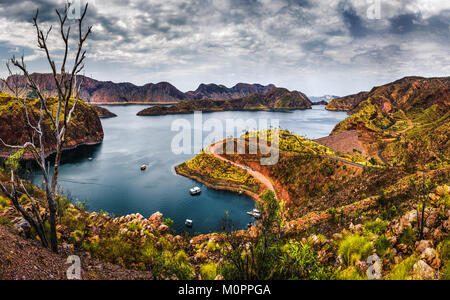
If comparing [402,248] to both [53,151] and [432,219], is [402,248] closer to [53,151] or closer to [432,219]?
[432,219]

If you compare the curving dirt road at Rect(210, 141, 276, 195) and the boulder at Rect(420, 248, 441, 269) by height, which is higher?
the boulder at Rect(420, 248, 441, 269)

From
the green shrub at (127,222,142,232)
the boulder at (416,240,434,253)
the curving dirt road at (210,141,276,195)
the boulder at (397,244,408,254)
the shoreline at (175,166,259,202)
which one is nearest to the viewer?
the boulder at (416,240,434,253)

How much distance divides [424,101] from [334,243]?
658ft

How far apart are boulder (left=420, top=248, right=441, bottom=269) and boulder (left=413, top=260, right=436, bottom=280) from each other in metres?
0.48

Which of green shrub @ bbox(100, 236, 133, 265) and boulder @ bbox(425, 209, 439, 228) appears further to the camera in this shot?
green shrub @ bbox(100, 236, 133, 265)

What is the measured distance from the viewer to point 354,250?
31.3 ft

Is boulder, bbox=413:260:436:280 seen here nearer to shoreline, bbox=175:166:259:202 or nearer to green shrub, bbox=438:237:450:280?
green shrub, bbox=438:237:450:280

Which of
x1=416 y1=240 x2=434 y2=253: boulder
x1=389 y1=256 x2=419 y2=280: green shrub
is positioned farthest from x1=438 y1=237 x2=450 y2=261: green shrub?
x1=389 y1=256 x2=419 y2=280: green shrub

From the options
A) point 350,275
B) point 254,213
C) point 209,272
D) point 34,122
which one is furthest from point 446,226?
point 34,122

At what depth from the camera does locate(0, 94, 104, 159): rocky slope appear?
3374 inches

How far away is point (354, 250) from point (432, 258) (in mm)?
2825

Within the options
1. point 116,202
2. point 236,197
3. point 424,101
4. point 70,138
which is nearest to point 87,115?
point 70,138

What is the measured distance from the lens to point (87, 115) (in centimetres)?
12662

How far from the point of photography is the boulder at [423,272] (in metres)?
6.50
